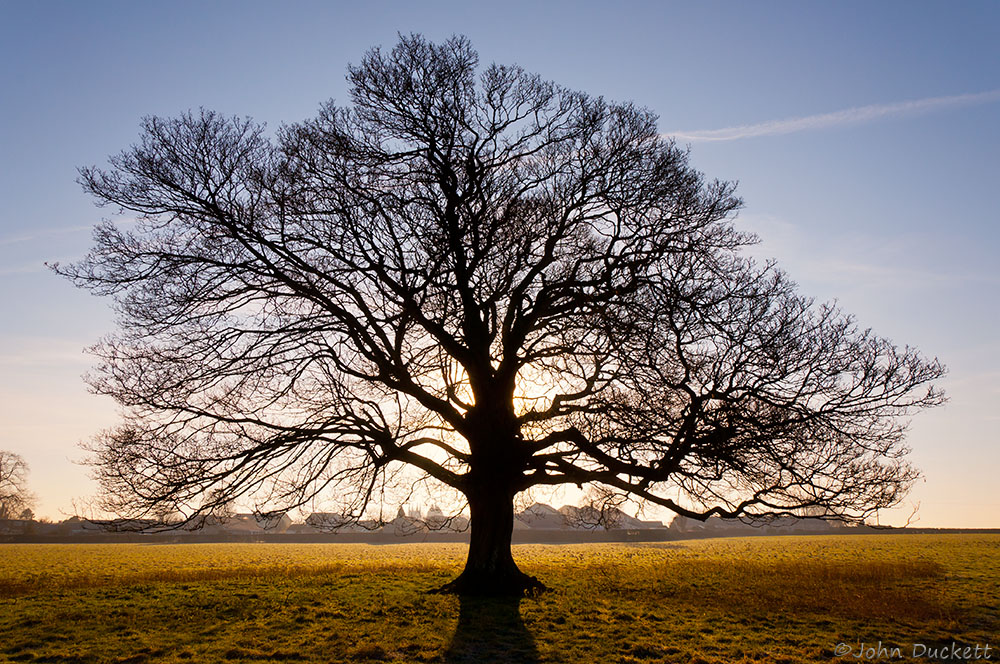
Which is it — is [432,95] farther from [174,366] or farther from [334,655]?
[334,655]

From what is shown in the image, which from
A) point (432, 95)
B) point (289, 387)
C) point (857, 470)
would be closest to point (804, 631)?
point (857, 470)

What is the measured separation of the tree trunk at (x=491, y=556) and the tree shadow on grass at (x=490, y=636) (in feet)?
2.69

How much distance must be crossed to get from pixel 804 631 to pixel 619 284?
22.8 feet

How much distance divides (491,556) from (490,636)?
3.97m

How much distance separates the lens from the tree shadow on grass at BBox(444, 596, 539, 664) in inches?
399

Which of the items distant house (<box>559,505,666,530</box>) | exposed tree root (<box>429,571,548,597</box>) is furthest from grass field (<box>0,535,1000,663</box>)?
distant house (<box>559,505,666,530</box>)

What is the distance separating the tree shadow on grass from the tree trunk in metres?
0.82

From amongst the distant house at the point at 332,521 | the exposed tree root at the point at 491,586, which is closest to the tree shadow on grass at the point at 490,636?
the exposed tree root at the point at 491,586

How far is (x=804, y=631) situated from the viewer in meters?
12.0

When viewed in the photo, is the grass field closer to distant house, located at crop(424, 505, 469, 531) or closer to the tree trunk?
the tree trunk

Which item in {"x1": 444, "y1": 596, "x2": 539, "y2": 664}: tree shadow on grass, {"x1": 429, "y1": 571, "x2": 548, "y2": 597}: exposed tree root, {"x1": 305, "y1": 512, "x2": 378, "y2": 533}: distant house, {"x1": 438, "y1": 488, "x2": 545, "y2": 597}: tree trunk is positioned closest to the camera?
{"x1": 444, "y1": 596, "x2": 539, "y2": 664}: tree shadow on grass

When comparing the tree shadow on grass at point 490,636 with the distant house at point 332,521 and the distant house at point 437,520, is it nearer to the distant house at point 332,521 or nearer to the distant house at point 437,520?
the distant house at point 437,520

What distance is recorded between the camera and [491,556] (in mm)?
15289

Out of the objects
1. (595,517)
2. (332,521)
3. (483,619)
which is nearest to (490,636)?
(483,619)
